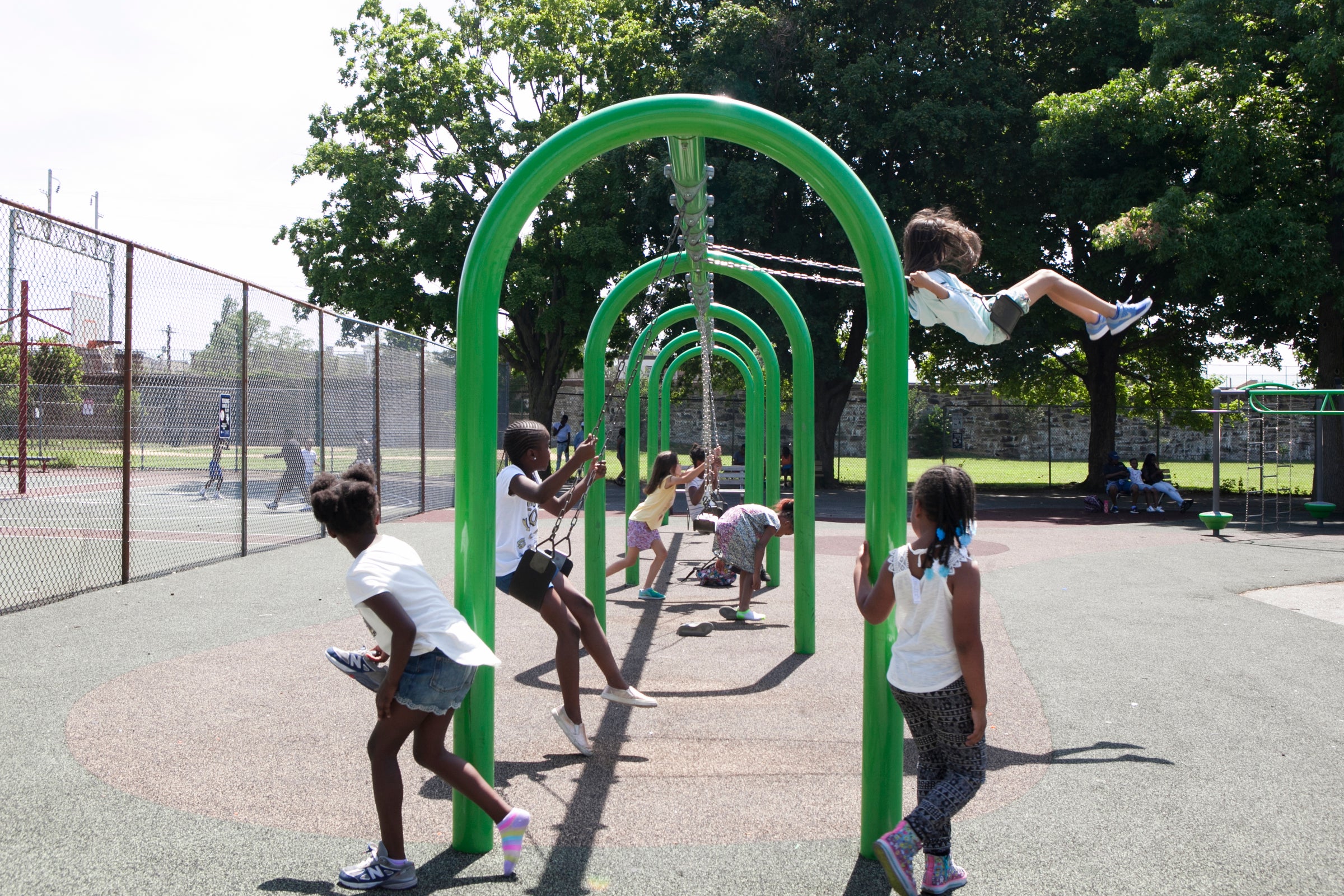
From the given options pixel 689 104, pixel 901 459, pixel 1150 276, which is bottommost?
pixel 901 459

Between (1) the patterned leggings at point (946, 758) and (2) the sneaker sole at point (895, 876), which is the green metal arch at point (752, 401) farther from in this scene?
(2) the sneaker sole at point (895, 876)

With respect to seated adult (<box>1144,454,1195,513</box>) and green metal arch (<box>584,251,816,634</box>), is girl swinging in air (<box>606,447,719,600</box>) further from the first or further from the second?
seated adult (<box>1144,454,1195,513</box>)

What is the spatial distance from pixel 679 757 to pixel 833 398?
62.1 feet

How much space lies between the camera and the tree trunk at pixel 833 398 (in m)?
22.3

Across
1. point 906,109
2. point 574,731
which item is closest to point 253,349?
point 574,731

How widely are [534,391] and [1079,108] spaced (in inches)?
578

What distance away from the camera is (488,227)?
3363mm

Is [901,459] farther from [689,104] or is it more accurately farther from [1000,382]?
[1000,382]

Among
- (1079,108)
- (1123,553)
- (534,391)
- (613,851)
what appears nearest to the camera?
(613,851)

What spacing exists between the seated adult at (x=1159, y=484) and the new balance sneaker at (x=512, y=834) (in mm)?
17128

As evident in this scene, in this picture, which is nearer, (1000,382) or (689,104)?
(689,104)

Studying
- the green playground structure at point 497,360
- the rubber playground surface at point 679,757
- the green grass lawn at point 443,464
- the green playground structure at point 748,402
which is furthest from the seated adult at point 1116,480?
the green playground structure at point 497,360

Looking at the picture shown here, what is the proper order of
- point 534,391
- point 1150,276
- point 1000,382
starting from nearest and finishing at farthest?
point 1150,276
point 1000,382
point 534,391

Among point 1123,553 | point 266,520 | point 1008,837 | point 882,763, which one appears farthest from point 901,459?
point 266,520
